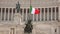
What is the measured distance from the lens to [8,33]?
4694cm

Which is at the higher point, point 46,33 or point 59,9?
point 59,9

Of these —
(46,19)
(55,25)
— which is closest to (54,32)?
(55,25)

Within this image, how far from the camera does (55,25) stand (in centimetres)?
→ 4769

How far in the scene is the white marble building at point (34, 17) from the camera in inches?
1873

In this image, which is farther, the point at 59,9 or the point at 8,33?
the point at 59,9

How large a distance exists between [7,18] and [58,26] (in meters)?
11.1

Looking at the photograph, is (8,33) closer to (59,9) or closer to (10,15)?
(10,15)

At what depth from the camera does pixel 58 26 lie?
157 ft

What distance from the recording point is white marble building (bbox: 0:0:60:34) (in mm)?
47566

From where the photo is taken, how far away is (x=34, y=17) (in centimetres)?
5272

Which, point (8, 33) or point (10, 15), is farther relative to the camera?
point (10, 15)

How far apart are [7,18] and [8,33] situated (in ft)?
22.4

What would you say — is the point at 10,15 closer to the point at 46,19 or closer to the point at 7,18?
the point at 7,18

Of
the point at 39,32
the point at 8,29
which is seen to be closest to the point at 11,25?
the point at 8,29
